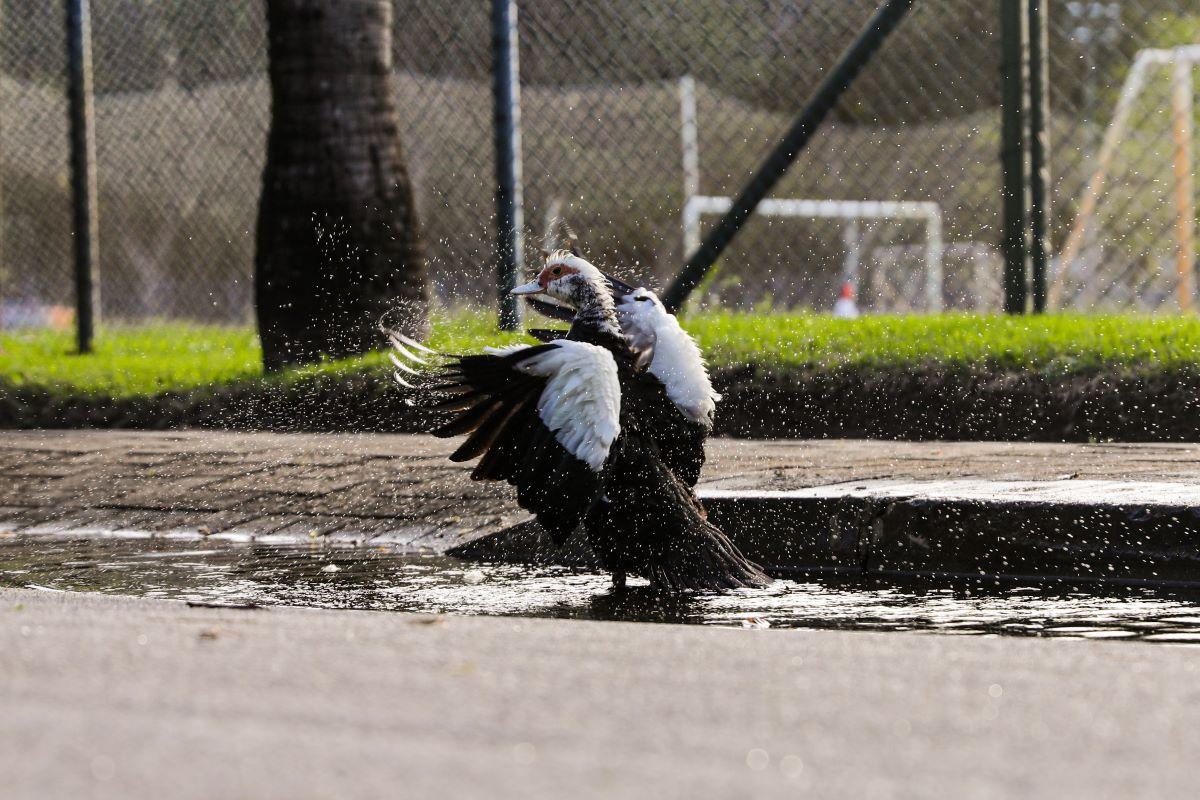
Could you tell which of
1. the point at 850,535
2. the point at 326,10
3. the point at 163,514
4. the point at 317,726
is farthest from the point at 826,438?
the point at 317,726

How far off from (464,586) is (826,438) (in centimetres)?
273

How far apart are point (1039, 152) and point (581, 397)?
12.6 ft

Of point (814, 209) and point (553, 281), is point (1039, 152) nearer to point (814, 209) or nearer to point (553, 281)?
point (814, 209)

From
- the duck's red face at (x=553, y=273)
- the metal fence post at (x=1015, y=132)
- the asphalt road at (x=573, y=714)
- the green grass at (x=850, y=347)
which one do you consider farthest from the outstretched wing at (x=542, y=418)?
the metal fence post at (x=1015, y=132)

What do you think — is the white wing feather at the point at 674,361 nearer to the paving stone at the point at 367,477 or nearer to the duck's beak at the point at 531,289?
the duck's beak at the point at 531,289

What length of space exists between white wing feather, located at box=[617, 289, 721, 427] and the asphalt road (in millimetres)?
1490

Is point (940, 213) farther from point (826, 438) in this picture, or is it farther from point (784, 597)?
point (784, 597)

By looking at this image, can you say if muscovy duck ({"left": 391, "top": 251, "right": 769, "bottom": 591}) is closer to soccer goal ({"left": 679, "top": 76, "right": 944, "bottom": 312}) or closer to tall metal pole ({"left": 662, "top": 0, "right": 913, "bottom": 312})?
tall metal pole ({"left": 662, "top": 0, "right": 913, "bottom": 312})

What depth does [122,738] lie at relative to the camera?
2.16m

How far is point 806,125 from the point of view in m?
7.04

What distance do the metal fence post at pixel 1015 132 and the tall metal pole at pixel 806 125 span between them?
0.57m

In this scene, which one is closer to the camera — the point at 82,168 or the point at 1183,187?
the point at 1183,187

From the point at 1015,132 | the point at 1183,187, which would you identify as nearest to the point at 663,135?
the point at 1015,132

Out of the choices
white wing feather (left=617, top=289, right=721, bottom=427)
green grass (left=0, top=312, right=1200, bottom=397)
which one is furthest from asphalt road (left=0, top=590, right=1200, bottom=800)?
green grass (left=0, top=312, right=1200, bottom=397)
